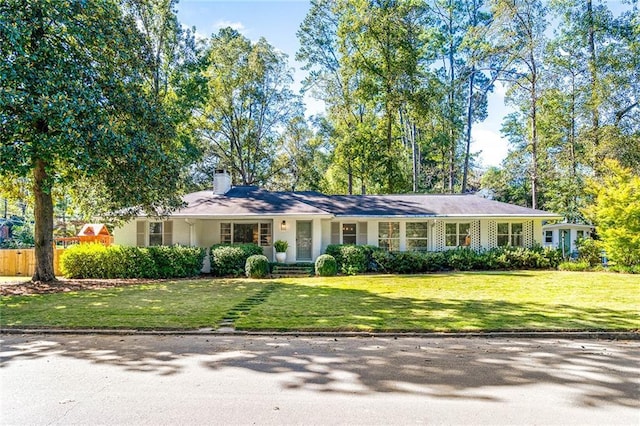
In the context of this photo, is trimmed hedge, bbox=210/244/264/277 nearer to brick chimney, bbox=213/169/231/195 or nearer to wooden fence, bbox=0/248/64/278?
brick chimney, bbox=213/169/231/195

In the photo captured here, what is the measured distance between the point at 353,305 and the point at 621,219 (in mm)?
13993

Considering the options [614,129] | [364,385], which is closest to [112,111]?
[364,385]

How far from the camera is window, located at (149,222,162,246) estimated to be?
1825 centimetres

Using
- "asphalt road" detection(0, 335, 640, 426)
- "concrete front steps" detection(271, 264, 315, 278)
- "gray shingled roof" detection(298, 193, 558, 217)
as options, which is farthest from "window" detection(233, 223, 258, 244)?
"asphalt road" detection(0, 335, 640, 426)

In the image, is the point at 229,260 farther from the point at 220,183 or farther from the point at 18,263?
the point at 18,263

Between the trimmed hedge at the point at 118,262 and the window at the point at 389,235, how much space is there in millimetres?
9398

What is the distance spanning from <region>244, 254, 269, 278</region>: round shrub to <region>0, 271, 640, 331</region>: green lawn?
1757 mm

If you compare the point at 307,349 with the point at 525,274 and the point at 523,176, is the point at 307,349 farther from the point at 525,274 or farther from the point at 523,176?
the point at 523,176

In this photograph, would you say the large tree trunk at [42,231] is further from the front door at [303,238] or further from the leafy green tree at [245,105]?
the leafy green tree at [245,105]

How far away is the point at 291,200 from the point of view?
65.3ft

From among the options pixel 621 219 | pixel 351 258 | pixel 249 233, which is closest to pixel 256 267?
pixel 249 233

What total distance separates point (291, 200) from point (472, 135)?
766 inches

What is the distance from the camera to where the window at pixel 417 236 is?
19.8 meters

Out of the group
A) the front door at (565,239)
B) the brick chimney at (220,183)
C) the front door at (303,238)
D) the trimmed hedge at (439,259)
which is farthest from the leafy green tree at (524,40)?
the brick chimney at (220,183)
